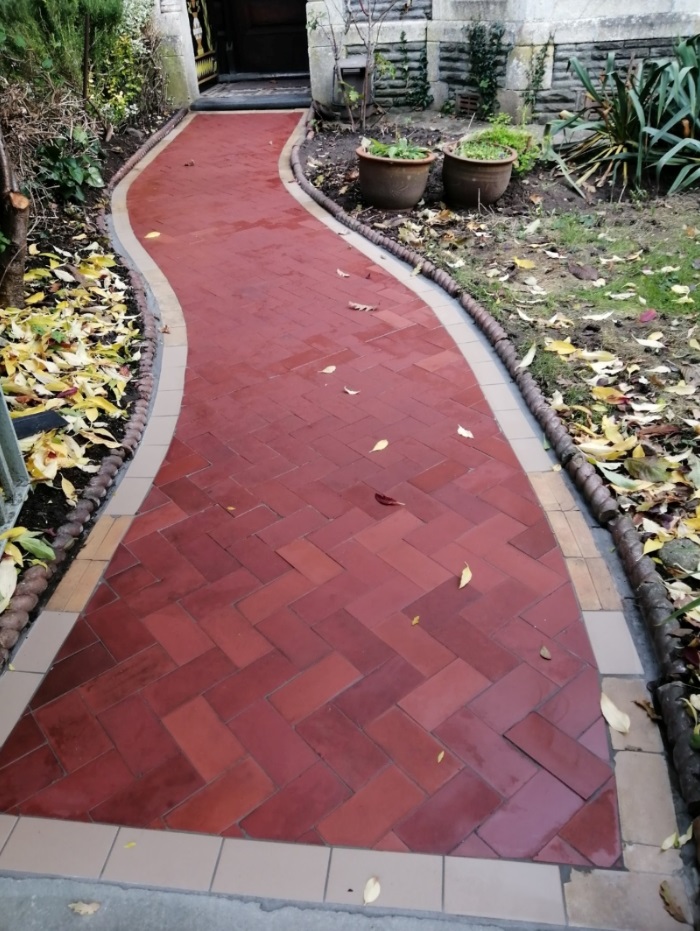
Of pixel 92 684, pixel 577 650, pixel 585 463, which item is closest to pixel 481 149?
pixel 585 463

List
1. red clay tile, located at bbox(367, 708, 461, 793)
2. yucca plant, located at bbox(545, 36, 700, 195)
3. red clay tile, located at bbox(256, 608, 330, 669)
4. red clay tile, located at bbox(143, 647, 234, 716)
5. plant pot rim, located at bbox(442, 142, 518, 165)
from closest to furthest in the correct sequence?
red clay tile, located at bbox(367, 708, 461, 793) → red clay tile, located at bbox(143, 647, 234, 716) → red clay tile, located at bbox(256, 608, 330, 669) → plant pot rim, located at bbox(442, 142, 518, 165) → yucca plant, located at bbox(545, 36, 700, 195)

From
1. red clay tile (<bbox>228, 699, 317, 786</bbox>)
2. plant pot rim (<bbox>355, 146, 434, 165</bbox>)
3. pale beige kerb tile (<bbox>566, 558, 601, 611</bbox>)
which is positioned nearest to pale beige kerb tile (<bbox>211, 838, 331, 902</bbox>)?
red clay tile (<bbox>228, 699, 317, 786</bbox>)

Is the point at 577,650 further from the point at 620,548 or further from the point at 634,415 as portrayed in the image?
the point at 634,415

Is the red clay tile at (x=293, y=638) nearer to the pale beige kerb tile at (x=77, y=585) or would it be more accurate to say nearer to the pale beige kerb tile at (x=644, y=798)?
the pale beige kerb tile at (x=77, y=585)

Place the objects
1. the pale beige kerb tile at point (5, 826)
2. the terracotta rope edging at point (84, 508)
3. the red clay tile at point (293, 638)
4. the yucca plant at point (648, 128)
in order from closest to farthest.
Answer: the pale beige kerb tile at point (5, 826)
the red clay tile at point (293, 638)
the terracotta rope edging at point (84, 508)
the yucca plant at point (648, 128)

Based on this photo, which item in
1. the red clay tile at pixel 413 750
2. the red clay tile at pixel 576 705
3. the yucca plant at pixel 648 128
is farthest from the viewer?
the yucca plant at pixel 648 128

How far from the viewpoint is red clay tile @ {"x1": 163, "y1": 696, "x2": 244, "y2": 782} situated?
2145 mm

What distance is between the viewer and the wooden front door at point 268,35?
37.3ft

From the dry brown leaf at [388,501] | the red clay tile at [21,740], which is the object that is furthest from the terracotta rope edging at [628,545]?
the red clay tile at [21,740]

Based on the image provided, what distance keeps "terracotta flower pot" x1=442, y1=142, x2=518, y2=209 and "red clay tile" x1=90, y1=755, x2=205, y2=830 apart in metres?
5.34

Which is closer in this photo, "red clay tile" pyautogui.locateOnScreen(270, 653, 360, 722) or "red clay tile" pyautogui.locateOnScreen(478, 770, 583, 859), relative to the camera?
"red clay tile" pyautogui.locateOnScreen(478, 770, 583, 859)

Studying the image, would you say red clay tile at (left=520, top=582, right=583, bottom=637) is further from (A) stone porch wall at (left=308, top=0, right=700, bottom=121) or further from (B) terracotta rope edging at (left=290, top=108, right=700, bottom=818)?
(A) stone porch wall at (left=308, top=0, right=700, bottom=121)

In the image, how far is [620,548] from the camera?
283cm

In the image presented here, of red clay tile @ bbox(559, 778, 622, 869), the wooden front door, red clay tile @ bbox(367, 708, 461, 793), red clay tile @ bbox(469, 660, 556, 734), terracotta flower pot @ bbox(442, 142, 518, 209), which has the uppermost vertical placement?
the wooden front door
